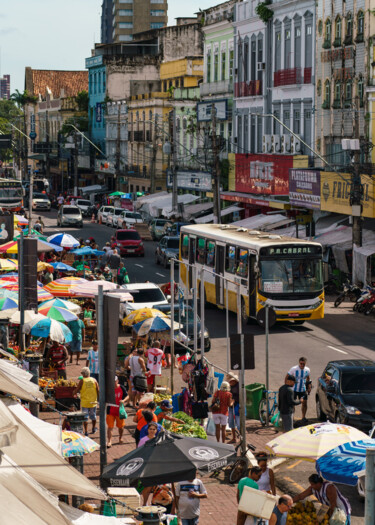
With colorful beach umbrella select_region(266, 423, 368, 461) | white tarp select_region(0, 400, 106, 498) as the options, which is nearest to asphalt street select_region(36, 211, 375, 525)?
colorful beach umbrella select_region(266, 423, 368, 461)

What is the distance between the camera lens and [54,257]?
4525 cm

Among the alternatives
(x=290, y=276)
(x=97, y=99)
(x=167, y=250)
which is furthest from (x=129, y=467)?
(x=97, y=99)

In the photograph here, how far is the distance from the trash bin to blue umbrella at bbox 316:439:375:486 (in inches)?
277

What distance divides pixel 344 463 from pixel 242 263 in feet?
61.0

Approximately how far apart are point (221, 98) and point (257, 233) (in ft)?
111

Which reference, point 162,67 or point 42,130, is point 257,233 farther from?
point 42,130

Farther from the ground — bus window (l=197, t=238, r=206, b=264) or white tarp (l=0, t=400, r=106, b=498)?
white tarp (l=0, t=400, r=106, b=498)

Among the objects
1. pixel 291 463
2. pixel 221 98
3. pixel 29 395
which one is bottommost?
pixel 291 463

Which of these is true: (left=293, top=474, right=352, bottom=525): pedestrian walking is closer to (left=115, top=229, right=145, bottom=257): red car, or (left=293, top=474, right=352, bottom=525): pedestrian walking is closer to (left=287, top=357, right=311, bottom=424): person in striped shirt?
(left=287, top=357, right=311, bottom=424): person in striped shirt

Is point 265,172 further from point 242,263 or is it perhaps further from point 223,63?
point 242,263

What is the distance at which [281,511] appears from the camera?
12.9 meters

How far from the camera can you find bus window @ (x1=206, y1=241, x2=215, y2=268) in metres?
35.6

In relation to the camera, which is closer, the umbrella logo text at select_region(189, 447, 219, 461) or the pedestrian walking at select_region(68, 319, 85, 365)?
the umbrella logo text at select_region(189, 447, 219, 461)

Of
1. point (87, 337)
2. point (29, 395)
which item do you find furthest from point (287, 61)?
point (29, 395)
